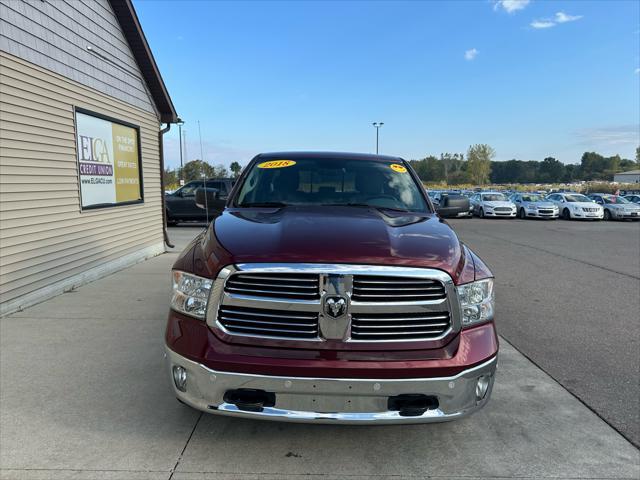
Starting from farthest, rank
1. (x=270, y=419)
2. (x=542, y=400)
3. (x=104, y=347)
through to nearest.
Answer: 1. (x=104, y=347)
2. (x=542, y=400)
3. (x=270, y=419)

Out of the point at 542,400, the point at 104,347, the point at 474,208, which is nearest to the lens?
the point at 542,400

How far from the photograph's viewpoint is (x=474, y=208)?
88.7 feet

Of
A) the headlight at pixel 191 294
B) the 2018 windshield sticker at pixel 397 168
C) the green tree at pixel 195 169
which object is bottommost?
the headlight at pixel 191 294

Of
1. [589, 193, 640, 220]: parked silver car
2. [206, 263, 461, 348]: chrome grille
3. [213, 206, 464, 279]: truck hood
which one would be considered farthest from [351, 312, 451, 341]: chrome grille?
[589, 193, 640, 220]: parked silver car

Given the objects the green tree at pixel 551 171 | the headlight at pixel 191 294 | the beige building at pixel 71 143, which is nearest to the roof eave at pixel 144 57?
the beige building at pixel 71 143

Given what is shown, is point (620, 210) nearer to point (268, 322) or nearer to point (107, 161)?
point (107, 161)

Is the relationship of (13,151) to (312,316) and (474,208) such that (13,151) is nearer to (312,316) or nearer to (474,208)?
(312,316)

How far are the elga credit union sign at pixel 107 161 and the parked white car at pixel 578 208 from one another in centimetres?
2317

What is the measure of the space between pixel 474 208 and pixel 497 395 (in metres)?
25.0

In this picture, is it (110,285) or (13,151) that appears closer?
(13,151)

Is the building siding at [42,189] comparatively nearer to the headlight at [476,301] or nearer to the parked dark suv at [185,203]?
the headlight at [476,301]

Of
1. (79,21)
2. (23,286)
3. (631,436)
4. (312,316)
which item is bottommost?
(631,436)

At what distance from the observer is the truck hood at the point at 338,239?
7.88ft

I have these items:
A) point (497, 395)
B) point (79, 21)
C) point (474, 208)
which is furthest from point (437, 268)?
point (474, 208)
